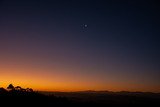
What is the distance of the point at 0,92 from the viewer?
2463 inches

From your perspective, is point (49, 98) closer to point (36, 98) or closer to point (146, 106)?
point (36, 98)

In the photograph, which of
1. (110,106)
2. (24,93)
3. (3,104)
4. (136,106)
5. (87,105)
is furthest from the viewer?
(136,106)

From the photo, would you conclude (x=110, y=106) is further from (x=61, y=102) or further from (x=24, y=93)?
(x=24, y=93)

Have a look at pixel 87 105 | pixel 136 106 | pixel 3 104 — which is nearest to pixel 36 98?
pixel 3 104

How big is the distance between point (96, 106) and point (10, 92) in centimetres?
2663

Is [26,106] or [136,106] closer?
[26,106]

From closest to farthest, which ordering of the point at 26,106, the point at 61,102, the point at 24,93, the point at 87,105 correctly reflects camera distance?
the point at 26,106
the point at 24,93
the point at 61,102
the point at 87,105

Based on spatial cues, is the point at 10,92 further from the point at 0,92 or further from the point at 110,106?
the point at 110,106

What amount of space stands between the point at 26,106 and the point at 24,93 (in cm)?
611

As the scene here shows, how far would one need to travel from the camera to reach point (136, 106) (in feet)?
321

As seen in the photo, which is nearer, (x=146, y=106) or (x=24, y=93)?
(x=24, y=93)

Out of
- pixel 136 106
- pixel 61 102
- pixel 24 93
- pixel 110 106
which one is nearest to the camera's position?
pixel 24 93

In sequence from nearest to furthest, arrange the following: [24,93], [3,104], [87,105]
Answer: [3,104]
[24,93]
[87,105]

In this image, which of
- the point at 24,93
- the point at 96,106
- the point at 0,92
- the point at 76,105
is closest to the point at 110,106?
the point at 96,106
